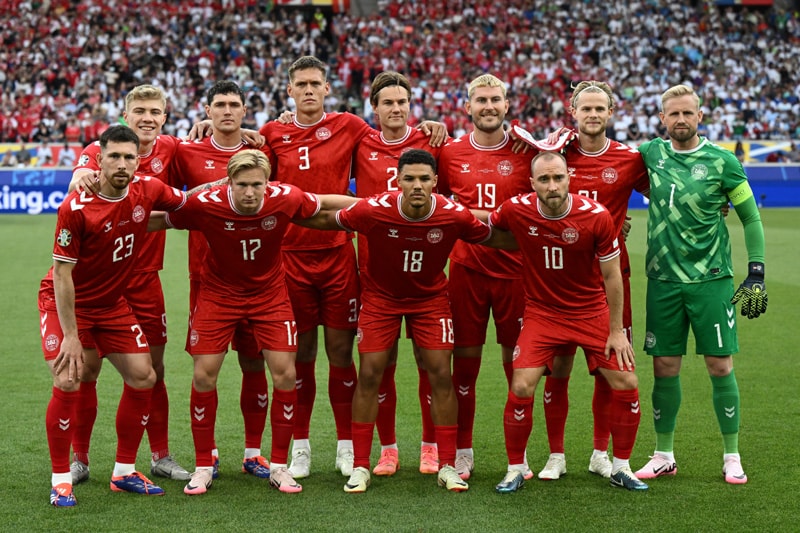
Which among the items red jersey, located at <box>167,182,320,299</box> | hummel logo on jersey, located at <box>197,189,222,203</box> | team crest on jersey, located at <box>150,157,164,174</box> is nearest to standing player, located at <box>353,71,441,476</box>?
red jersey, located at <box>167,182,320,299</box>

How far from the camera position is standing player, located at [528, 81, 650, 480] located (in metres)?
6.06

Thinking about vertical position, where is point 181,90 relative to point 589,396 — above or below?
above

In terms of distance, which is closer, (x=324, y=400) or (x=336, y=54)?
(x=324, y=400)

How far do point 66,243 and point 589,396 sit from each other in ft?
15.1

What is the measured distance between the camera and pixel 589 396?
8219mm

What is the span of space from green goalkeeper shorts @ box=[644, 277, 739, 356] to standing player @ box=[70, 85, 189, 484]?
3.05m

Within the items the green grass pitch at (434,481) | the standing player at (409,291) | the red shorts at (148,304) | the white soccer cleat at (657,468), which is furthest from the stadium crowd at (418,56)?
the white soccer cleat at (657,468)

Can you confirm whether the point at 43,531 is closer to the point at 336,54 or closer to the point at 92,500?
the point at 92,500

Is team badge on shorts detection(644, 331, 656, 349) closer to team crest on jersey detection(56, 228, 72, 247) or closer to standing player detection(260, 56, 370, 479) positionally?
standing player detection(260, 56, 370, 479)

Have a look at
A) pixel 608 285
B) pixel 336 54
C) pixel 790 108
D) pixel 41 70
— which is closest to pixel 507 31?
pixel 336 54

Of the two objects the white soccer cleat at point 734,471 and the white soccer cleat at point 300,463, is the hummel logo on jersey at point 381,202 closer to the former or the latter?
the white soccer cleat at point 300,463

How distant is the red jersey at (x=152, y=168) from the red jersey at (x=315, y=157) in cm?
68

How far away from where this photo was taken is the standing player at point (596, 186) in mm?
6059

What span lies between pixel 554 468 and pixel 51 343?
3.07 m
